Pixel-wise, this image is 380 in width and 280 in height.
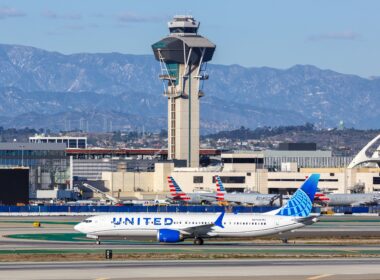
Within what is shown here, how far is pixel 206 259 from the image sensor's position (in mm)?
96125

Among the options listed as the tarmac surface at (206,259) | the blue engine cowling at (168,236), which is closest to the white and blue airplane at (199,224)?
the blue engine cowling at (168,236)

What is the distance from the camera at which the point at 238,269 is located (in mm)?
87688

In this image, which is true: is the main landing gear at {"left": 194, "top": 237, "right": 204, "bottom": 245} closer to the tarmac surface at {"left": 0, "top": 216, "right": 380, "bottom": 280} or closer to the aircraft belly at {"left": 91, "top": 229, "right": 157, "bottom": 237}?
the tarmac surface at {"left": 0, "top": 216, "right": 380, "bottom": 280}

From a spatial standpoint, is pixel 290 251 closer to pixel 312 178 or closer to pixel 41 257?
pixel 312 178

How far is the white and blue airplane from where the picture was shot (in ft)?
367

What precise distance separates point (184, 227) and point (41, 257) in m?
20.0

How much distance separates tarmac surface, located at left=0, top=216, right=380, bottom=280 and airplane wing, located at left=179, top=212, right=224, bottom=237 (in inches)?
49.1

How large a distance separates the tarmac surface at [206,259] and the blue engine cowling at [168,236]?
3.99 feet

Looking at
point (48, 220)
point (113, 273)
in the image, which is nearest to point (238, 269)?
point (113, 273)

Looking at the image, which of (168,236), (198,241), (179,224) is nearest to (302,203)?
(198,241)

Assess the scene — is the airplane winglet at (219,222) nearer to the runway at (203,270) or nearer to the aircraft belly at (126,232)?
the aircraft belly at (126,232)

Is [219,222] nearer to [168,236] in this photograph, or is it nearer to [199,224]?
[199,224]

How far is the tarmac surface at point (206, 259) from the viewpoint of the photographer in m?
84.1

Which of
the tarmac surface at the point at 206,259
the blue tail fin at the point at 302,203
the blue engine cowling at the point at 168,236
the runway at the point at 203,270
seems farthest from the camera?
the blue tail fin at the point at 302,203
